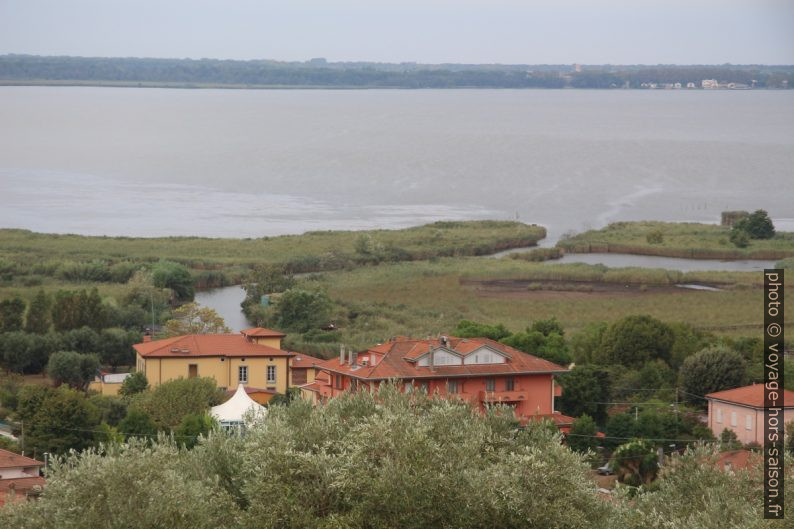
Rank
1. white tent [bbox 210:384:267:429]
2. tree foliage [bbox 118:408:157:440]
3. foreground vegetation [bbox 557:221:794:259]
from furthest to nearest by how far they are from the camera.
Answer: foreground vegetation [bbox 557:221:794:259], white tent [bbox 210:384:267:429], tree foliage [bbox 118:408:157:440]

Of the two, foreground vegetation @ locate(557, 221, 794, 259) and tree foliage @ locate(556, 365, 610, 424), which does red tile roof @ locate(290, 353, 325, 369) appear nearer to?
tree foliage @ locate(556, 365, 610, 424)

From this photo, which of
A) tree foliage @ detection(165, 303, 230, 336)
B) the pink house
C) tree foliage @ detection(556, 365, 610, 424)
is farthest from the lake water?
the pink house

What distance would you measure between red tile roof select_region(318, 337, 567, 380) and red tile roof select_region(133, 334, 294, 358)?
114 inches

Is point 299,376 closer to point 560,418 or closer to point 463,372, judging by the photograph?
point 463,372

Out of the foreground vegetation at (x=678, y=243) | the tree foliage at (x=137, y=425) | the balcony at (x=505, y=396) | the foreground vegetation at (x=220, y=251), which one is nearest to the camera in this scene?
the tree foliage at (x=137, y=425)

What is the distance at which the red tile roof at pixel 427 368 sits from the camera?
78.9 ft

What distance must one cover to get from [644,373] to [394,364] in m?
5.69

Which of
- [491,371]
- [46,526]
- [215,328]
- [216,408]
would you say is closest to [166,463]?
[46,526]

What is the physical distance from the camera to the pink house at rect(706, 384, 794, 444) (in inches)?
916

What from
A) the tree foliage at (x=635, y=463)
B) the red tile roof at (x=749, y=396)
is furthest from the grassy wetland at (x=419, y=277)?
the tree foliage at (x=635, y=463)

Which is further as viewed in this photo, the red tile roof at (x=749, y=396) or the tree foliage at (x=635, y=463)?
the red tile roof at (x=749, y=396)

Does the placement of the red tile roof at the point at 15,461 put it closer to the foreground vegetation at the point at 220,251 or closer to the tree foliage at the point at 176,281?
the foreground vegetation at the point at 220,251

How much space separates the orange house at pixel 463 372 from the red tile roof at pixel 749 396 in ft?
8.56

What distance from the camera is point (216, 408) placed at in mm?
23422
